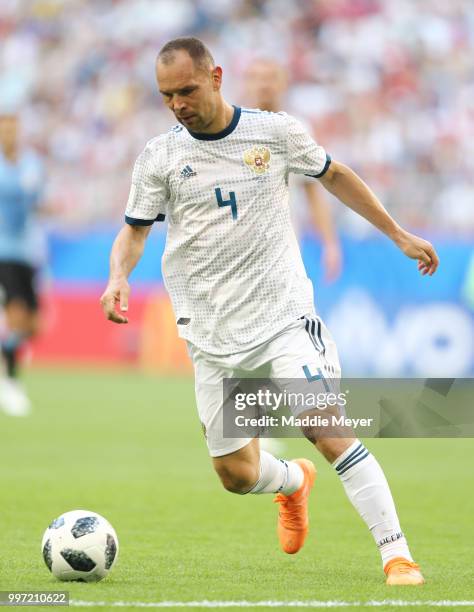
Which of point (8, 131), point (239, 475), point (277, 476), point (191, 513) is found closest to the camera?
point (239, 475)

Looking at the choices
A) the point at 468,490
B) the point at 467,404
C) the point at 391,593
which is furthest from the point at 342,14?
the point at 391,593

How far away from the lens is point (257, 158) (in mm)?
5871

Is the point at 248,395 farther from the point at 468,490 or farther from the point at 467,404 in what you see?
the point at 467,404

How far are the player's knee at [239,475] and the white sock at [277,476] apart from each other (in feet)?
0.20

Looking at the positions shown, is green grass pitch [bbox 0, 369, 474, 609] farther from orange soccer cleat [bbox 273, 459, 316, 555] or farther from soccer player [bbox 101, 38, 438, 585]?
soccer player [bbox 101, 38, 438, 585]

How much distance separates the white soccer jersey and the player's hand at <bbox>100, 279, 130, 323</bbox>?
44 centimetres

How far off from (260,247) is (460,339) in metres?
10.9

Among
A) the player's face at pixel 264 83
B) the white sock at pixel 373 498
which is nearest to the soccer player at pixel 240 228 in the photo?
the white sock at pixel 373 498

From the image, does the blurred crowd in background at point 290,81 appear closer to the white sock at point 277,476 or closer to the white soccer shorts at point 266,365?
the white sock at point 277,476

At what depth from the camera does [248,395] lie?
20.0 ft

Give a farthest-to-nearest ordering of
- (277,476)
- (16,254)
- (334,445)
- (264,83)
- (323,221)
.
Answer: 1. (16,254)
2. (323,221)
3. (264,83)
4. (277,476)
5. (334,445)

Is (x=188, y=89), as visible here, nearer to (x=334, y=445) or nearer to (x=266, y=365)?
(x=266, y=365)

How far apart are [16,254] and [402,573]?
1018 centimetres

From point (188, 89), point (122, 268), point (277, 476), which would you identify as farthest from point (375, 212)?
point (277, 476)
